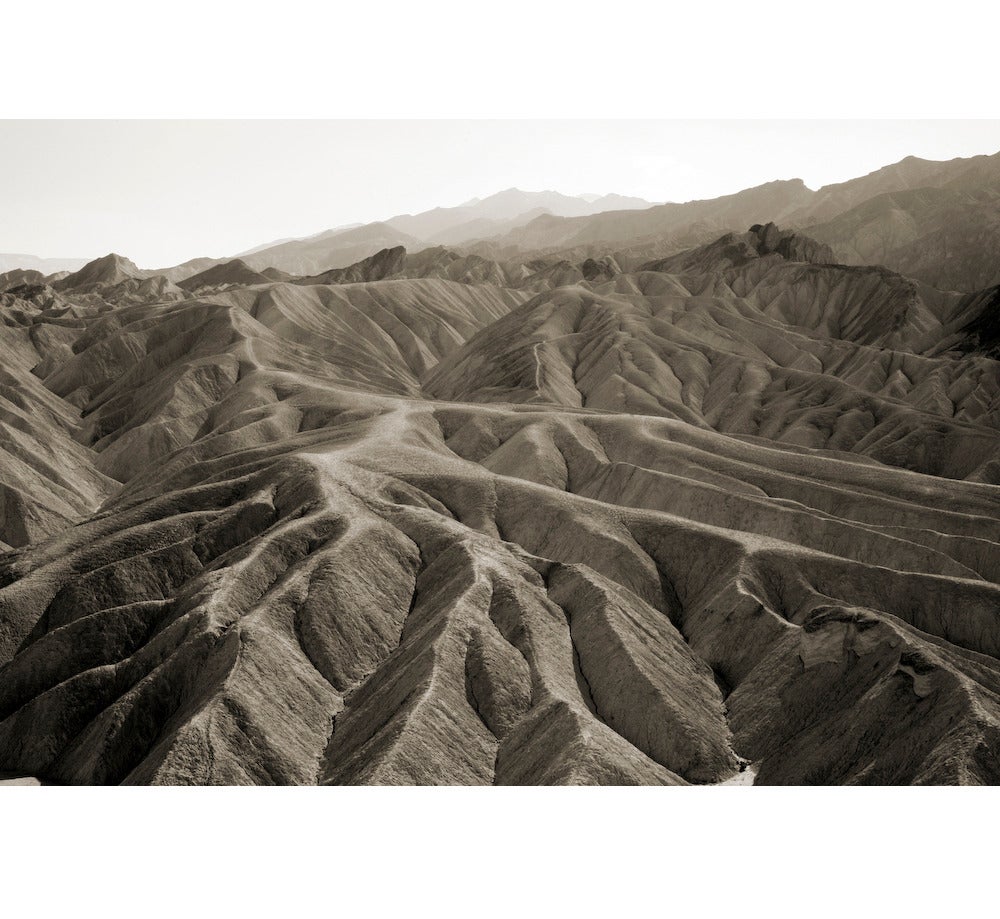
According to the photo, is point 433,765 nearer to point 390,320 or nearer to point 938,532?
point 938,532

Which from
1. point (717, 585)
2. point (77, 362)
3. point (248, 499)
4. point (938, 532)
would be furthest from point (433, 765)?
point (77, 362)

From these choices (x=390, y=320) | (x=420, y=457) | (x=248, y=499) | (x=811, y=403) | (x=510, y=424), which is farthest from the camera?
(x=390, y=320)

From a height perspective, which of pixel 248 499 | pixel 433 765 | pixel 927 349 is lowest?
pixel 927 349

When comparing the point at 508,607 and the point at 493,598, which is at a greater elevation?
the point at 493,598

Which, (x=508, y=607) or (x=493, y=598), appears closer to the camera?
(x=508, y=607)

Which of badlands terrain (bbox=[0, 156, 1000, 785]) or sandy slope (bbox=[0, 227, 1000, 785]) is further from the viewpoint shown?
badlands terrain (bbox=[0, 156, 1000, 785])

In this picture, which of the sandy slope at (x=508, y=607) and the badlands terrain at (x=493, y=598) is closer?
the sandy slope at (x=508, y=607)

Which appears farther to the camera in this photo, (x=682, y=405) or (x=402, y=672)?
(x=682, y=405)

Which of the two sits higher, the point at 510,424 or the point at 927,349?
the point at 510,424

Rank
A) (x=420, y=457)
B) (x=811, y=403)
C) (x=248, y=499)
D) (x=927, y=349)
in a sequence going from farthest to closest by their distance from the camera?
(x=927, y=349) < (x=811, y=403) < (x=420, y=457) < (x=248, y=499)
